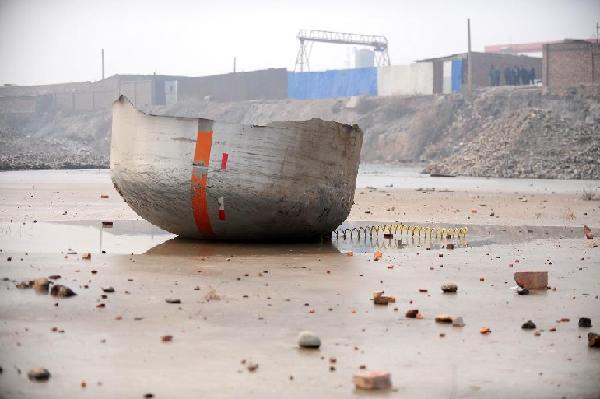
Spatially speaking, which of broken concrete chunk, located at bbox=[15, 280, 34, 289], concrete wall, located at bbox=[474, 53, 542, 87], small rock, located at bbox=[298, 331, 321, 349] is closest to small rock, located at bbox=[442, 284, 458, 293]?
small rock, located at bbox=[298, 331, 321, 349]

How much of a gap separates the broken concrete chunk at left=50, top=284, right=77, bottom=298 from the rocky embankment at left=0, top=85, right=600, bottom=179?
34707 millimetres

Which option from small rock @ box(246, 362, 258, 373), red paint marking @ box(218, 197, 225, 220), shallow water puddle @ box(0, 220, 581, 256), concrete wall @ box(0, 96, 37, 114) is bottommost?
small rock @ box(246, 362, 258, 373)

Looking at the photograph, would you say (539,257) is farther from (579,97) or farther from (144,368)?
(579,97)

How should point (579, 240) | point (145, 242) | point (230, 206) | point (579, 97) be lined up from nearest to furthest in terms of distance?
point (230, 206) → point (145, 242) → point (579, 240) → point (579, 97)

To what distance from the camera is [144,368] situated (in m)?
5.32

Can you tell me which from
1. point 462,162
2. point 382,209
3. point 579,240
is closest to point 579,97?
point 462,162

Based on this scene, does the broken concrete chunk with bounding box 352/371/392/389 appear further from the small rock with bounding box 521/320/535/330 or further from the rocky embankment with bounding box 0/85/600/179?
the rocky embankment with bounding box 0/85/600/179

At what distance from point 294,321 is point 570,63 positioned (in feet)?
190

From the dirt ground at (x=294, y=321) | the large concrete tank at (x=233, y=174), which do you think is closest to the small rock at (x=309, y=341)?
the dirt ground at (x=294, y=321)

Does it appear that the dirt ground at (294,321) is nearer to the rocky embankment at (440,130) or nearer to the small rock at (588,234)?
the small rock at (588,234)

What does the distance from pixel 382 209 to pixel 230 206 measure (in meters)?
7.93

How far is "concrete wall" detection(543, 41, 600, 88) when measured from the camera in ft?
197

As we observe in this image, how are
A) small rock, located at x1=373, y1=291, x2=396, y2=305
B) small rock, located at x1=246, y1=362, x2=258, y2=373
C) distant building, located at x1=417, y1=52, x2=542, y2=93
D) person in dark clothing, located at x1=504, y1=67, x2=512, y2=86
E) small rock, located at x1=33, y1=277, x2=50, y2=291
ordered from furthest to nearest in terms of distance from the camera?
person in dark clothing, located at x1=504, y1=67, x2=512, y2=86, distant building, located at x1=417, y1=52, x2=542, y2=93, small rock, located at x1=33, y1=277, x2=50, y2=291, small rock, located at x1=373, y1=291, x2=396, y2=305, small rock, located at x1=246, y1=362, x2=258, y2=373

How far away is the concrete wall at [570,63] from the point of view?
60.2 meters
